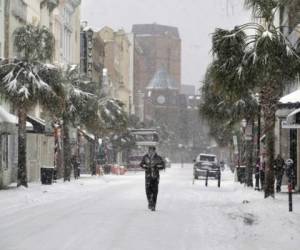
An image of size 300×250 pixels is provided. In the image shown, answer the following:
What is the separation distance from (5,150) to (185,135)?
470 feet

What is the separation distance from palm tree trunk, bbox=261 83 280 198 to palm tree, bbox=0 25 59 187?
33.9 ft

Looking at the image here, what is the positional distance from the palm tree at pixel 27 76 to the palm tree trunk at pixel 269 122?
1033 centimetres

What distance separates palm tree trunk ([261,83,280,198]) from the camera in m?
24.0

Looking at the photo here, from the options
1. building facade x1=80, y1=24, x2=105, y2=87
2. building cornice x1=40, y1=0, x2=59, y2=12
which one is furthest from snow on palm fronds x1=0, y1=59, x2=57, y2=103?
building facade x1=80, y1=24, x2=105, y2=87

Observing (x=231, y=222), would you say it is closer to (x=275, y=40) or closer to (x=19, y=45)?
(x=275, y=40)

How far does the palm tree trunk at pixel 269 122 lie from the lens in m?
24.0

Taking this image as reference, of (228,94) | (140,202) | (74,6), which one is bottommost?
(140,202)

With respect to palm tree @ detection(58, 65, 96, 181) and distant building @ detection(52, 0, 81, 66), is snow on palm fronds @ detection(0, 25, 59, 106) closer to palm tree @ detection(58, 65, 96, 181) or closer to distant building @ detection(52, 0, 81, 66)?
palm tree @ detection(58, 65, 96, 181)

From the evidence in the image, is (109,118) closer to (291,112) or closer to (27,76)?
(27,76)

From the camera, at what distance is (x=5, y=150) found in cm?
3950

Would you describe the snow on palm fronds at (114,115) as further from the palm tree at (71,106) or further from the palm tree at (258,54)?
the palm tree at (258,54)

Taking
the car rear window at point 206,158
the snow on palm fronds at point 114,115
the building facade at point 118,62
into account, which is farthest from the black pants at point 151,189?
the building facade at point 118,62

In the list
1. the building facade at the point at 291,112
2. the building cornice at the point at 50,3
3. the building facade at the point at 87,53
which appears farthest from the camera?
the building facade at the point at 87,53

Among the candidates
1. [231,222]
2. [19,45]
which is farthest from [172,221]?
[19,45]
